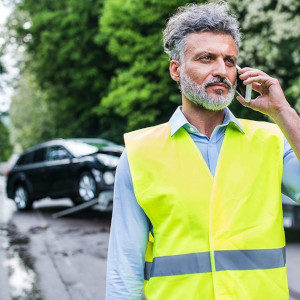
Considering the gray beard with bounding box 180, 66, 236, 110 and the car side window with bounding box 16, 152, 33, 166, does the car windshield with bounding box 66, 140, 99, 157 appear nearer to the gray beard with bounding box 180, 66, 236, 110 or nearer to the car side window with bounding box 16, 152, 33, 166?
the car side window with bounding box 16, 152, 33, 166

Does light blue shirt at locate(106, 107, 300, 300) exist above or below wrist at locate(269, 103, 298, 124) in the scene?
below

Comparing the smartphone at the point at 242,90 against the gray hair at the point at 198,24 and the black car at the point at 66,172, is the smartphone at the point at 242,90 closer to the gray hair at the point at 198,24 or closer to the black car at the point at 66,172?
the gray hair at the point at 198,24

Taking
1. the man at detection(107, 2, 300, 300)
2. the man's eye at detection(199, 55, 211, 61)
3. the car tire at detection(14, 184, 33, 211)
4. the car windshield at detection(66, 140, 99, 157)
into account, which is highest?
the man's eye at detection(199, 55, 211, 61)

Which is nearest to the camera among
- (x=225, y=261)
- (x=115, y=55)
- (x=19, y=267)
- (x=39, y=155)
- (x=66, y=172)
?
(x=225, y=261)

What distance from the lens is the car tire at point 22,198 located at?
44.5 ft

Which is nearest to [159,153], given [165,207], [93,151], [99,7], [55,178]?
[165,207]

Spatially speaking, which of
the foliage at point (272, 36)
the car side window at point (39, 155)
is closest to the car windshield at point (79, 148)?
the car side window at point (39, 155)

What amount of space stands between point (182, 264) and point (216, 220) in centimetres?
20

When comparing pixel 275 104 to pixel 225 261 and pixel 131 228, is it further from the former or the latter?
pixel 131 228

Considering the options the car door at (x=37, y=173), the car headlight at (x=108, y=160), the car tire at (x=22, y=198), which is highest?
the car headlight at (x=108, y=160)

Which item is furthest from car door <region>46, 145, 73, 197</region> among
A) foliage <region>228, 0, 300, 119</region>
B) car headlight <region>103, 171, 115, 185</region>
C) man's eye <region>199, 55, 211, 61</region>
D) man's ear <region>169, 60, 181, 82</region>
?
man's eye <region>199, 55, 211, 61</region>

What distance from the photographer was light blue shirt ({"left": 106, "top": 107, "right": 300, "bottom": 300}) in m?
1.82

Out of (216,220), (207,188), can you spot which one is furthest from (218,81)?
(216,220)

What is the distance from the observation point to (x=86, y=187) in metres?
11.4
